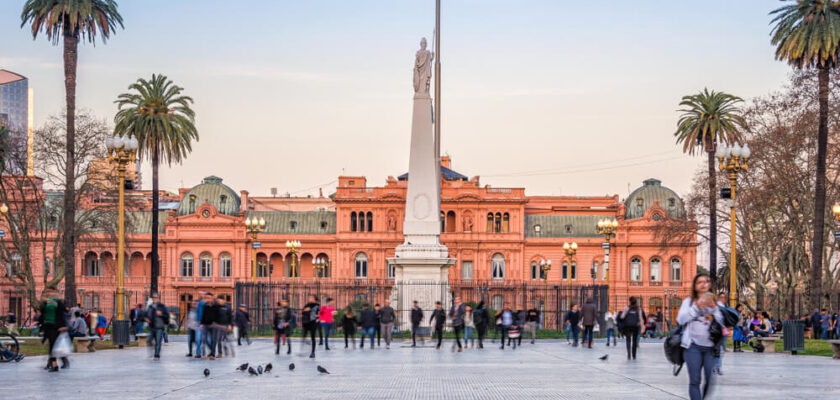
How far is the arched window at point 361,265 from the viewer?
9388 centimetres

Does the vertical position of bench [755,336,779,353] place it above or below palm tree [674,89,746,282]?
below

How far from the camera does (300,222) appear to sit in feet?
317

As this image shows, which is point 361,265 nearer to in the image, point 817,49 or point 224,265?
point 224,265

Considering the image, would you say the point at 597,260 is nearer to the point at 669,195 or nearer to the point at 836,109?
the point at 669,195

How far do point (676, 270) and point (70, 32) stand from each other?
2522 inches

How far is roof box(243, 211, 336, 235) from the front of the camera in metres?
95.9

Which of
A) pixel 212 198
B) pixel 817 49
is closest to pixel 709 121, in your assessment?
pixel 817 49

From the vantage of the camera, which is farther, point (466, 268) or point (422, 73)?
point (466, 268)

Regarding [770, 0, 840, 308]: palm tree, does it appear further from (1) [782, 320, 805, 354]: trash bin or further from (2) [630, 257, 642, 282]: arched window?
(2) [630, 257, 642, 282]: arched window

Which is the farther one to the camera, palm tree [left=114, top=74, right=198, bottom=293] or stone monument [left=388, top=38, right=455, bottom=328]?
palm tree [left=114, top=74, right=198, bottom=293]

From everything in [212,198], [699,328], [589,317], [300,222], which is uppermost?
[212,198]

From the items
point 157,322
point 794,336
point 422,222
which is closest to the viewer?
point 157,322

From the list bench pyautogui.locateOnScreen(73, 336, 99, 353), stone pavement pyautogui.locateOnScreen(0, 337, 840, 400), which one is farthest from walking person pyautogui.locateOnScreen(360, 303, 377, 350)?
bench pyautogui.locateOnScreen(73, 336, 99, 353)

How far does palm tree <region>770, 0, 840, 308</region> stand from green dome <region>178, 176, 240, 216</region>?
63.3 metres
